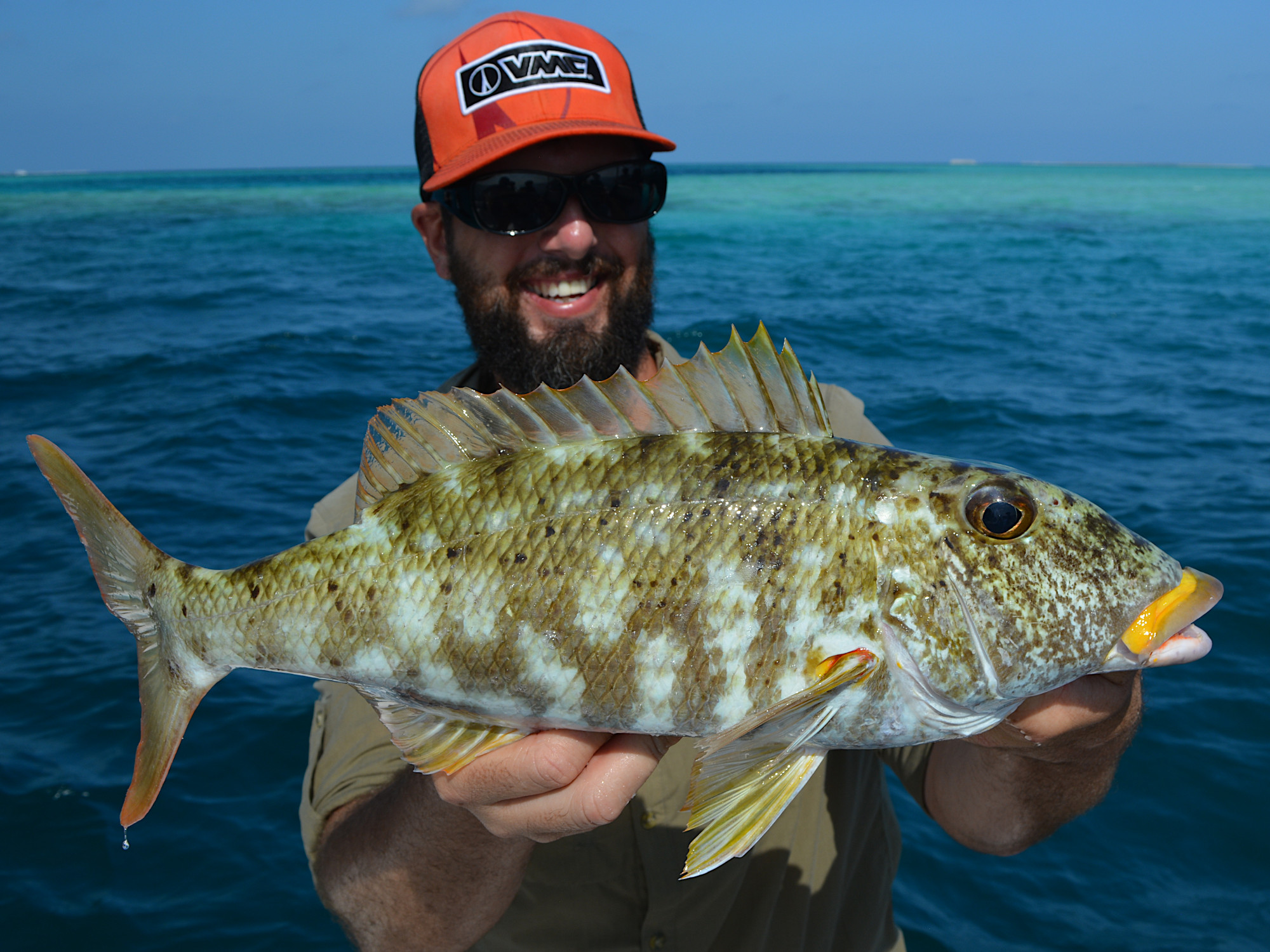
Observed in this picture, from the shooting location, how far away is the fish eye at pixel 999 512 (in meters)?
2.09

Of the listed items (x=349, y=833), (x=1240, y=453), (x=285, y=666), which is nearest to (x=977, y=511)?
(x=285, y=666)

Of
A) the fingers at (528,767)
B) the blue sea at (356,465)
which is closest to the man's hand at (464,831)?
the fingers at (528,767)

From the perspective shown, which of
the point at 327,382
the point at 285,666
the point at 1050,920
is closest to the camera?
the point at 285,666

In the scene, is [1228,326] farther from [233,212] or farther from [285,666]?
[233,212]

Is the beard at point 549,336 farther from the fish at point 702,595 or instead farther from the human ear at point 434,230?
the fish at point 702,595

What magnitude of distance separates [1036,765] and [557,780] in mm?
1644

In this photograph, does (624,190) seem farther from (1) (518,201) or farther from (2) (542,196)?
(1) (518,201)

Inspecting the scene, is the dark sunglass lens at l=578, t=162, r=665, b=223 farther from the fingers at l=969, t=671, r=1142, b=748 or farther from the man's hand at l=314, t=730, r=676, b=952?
the fingers at l=969, t=671, r=1142, b=748

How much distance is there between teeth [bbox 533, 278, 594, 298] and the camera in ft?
12.9

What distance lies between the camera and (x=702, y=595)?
203 centimetres

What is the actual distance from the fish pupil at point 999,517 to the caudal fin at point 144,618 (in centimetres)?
194

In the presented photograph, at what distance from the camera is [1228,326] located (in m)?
19.9

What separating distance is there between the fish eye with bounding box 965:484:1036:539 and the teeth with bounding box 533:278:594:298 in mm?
2293

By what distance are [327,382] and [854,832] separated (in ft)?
44.2
